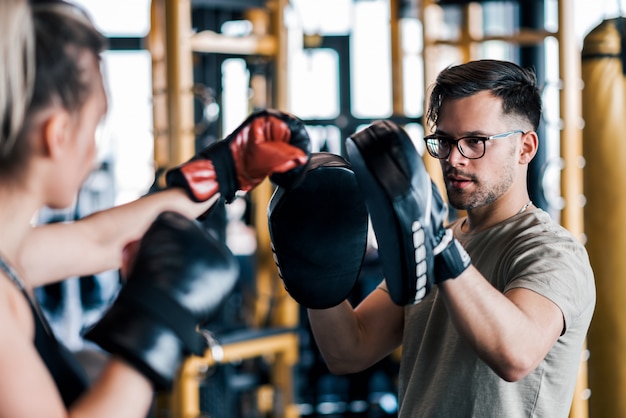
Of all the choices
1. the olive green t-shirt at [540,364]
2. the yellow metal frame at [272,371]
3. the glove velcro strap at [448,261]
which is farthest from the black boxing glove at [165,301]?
the yellow metal frame at [272,371]

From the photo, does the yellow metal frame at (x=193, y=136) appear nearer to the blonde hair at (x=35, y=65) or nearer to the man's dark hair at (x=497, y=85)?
the man's dark hair at (x=497, y=85)

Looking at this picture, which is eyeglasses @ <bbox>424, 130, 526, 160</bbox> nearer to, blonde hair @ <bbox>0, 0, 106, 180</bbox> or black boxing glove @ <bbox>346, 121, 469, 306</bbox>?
black boxing glove @ <bbox>346, 121, 469, 306</bbox>

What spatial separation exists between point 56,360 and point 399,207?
641 millimetres

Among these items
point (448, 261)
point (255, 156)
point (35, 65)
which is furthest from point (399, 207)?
point (35, 65)

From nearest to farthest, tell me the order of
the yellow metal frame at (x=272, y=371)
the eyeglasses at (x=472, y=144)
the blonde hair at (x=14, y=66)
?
the blonde hair at (x=14, y=66), the eyeglasses at (x=472, y=144), the yellow metal frame at (x=272, y=371)

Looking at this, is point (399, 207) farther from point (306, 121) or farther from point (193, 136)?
point (306, 121)

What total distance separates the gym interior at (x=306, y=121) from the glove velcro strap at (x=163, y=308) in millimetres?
296

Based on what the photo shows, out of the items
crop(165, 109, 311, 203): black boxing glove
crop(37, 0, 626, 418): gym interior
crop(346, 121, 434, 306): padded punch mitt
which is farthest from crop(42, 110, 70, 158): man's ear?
crop(346, 121, 434, 306): padded punch mitt

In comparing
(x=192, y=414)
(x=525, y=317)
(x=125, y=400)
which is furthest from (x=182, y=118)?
(x=125, y=400)

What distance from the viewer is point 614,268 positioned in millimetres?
2973

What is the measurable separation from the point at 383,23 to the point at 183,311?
5.13 meters

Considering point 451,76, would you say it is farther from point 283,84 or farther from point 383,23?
point 383,23

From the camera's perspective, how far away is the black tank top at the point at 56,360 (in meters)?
1.17

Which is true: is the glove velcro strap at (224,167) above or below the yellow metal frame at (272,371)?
above
